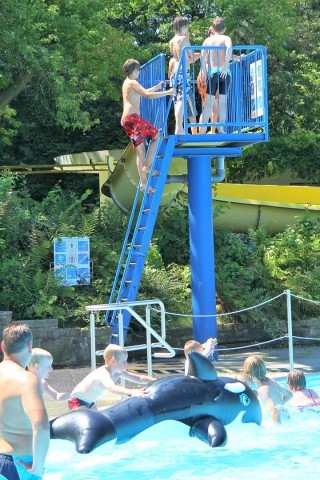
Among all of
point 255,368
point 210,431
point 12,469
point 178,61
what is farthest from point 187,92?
point 12,469

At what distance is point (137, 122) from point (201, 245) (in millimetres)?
2341

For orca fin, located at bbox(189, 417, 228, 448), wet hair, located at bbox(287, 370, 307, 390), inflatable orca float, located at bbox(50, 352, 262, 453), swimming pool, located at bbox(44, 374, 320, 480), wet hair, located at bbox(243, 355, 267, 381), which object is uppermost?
wet hair, located at bbox(243, 355, 267, 381)

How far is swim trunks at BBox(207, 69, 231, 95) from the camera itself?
46.3ft

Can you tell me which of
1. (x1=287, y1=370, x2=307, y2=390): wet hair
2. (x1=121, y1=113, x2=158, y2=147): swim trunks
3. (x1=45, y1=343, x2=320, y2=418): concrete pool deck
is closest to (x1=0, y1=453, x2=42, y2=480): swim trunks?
(x1=287, y1=370, x2=307, y2=390): wet hair

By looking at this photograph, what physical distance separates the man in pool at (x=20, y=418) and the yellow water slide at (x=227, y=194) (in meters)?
10.9

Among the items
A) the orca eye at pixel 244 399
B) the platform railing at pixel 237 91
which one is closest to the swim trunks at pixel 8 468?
the orca eye at pixel 244 399

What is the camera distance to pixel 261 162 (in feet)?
96.8

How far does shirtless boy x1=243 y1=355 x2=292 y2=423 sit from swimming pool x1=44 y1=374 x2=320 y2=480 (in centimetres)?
23

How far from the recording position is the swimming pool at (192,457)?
353 inches

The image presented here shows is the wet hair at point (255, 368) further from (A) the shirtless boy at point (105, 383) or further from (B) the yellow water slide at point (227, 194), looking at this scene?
(B) the yellow water slide at point (227, 194)

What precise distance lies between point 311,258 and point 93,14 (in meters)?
7.67

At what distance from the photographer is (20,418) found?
5.59 m

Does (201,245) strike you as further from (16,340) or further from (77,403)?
(16,340)

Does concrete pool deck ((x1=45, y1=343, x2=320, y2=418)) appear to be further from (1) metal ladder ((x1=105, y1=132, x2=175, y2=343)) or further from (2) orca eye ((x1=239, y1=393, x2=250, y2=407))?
(2) orca eye ((x1=239, y1=393, x2=250, y2=407))
